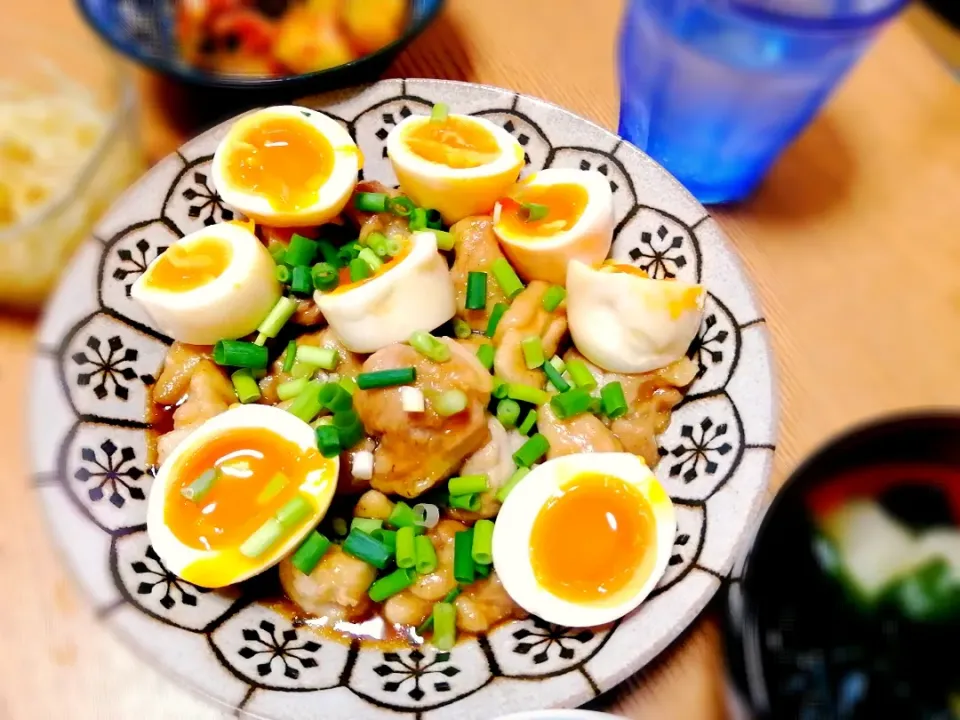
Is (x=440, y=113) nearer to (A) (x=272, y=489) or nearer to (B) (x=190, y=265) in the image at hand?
(B) (x=190, y=265)

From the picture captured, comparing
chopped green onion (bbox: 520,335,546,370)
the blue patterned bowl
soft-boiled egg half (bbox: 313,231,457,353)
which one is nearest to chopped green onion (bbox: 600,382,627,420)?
chopped green onion (bbox: 520,335,546,370)

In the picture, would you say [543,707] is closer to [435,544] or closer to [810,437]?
[435,544]

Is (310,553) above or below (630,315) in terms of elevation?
below

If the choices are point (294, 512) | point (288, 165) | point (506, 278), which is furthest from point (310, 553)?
point (288, 165)

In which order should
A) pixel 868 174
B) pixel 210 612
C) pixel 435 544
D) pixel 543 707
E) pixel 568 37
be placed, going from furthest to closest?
pixel 568 37 < pixel 868 174 < pixel 435 544 < pixel 210 612 < pixel 543 707

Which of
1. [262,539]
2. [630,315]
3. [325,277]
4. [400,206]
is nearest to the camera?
[262,539]

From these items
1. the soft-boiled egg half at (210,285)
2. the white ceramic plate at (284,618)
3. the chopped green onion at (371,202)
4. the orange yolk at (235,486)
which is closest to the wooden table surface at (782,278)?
the white ceramic plate at (284,618)

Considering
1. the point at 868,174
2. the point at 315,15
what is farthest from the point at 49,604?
the point at 868,174
